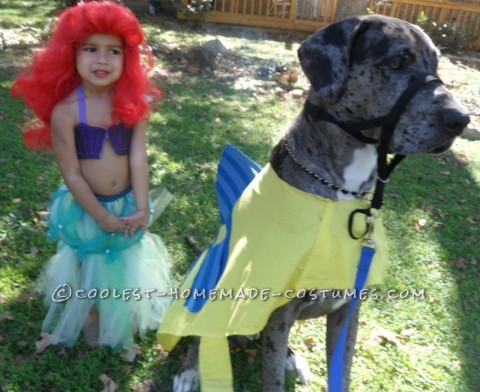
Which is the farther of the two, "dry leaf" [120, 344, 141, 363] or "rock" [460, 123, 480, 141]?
"rock" [460, 123, 480, 141]

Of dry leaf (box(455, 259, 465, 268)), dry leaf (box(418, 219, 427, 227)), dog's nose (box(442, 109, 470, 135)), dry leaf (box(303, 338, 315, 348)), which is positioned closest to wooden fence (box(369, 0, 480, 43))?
dry leaf (box(418, 219, 427, 227))

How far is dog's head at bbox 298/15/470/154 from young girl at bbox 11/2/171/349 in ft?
3.04

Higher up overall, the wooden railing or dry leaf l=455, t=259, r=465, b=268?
the wooden railing

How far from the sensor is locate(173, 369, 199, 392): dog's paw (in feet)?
8.95

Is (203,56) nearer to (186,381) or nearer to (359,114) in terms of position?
(186,381)

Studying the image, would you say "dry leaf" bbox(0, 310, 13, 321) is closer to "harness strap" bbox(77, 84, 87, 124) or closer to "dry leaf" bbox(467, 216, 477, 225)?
"harness strap" bbox(77, 84, 87, 124)

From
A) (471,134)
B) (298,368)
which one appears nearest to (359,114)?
(298,368)

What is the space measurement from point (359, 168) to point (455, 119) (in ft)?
1.51

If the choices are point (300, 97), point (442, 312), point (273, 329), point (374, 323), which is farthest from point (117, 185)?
point (300, 97)

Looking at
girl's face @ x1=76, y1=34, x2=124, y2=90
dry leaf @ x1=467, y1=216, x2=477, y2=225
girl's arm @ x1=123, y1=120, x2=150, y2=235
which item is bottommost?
dry leaf @ x1=467, y1=216, x2=477, y2=225

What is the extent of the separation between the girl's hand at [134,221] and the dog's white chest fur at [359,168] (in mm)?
1079

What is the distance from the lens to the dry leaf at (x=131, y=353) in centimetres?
288

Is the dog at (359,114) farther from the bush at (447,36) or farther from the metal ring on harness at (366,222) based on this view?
the bush at (447,36)

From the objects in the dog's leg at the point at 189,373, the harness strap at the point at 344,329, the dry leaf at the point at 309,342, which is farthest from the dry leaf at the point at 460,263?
the dog's leg at the point at 189,373
